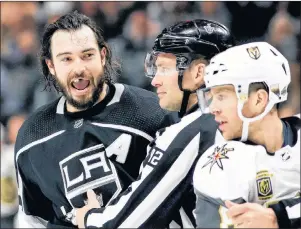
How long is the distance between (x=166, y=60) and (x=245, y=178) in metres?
0.49

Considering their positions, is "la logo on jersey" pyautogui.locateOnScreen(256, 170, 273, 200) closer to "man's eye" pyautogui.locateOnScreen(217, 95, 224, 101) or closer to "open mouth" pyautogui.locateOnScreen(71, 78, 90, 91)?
"man's eye" pyautogui.locateOnScreen(217, 95, 224, 101)

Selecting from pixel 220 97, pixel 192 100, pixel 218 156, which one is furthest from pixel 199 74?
pixel 218 156

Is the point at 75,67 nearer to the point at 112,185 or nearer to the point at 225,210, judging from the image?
the point at 112,185

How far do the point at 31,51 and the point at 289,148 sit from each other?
170 cm

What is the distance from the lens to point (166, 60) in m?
2.28

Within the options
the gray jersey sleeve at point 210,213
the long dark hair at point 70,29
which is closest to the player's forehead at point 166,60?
the long dark hair at point 70,29

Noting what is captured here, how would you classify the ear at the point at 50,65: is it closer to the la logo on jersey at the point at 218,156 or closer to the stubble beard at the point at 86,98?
the stubble beard at the point at 86,98

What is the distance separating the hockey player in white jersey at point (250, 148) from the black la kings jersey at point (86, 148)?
0.47 m

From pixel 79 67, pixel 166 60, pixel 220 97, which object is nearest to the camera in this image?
pixel 220 97

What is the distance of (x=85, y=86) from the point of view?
8.13 ft

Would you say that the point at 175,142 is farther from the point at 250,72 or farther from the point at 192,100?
the point at 250,72

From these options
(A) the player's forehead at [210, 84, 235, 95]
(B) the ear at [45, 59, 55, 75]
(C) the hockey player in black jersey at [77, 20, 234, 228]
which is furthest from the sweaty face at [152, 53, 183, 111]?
(B) the ear at [45, 59, 55, 75]

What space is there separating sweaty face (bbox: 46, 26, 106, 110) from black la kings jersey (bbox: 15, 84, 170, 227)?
0.19ft

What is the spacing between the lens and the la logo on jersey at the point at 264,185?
77.6 inches
